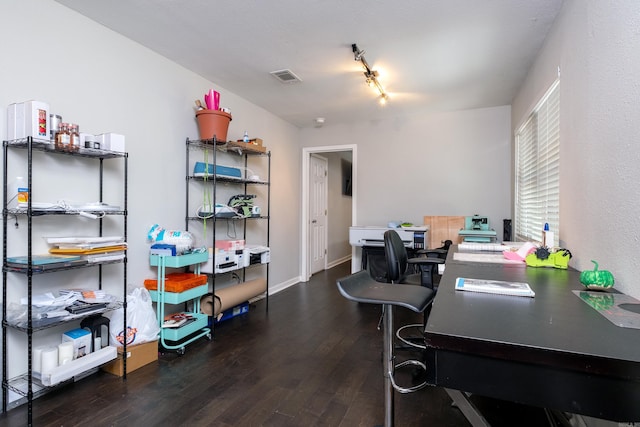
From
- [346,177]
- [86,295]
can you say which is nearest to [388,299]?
[86,295]

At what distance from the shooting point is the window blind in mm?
2346

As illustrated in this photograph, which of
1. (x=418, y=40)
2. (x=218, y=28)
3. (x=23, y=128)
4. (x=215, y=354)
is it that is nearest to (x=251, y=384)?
(x=215, y=354)

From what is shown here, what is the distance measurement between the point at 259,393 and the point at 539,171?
2.82 meters

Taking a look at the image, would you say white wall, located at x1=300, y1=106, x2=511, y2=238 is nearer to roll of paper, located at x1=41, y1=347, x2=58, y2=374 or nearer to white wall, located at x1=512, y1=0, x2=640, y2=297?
white wall, located at x1=512, y1=0, x2=640, y2=297

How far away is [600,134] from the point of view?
151 centimetres

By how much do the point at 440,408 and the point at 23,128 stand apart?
2.84 metres

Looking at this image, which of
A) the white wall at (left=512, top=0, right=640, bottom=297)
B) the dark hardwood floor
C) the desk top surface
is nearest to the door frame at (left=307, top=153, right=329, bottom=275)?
the dark hardwood floor

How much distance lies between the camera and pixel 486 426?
0.96 m

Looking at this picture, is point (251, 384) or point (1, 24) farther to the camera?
point (251, 384)

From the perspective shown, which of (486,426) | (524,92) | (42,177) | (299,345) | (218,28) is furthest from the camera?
(524,92)

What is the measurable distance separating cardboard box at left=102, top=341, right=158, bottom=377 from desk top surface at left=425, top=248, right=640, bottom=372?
2211 mm

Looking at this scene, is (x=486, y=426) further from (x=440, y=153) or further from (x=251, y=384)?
(x=440, y=153)

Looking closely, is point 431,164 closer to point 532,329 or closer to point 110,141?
point 110,141

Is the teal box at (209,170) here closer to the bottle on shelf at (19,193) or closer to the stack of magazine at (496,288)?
the bottle on shelf at (19,193)
